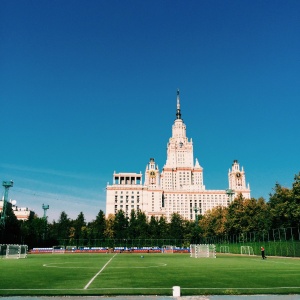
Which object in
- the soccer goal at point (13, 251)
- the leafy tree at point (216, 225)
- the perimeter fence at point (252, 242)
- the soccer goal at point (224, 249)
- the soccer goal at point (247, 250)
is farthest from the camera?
the leafy tree at point (216, 225)

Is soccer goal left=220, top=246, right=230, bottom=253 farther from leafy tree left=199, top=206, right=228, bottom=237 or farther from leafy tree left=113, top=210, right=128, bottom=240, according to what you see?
Result: leafy tree left=113, top=210, right=128, bottom=240

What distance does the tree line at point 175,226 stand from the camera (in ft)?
230

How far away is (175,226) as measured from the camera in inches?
5340

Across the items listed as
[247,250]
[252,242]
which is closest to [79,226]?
[247,250]

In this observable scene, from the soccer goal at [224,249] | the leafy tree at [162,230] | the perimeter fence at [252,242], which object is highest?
the leafy tree at [162,230]

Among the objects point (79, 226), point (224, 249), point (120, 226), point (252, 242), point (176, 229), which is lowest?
point (224, 249)

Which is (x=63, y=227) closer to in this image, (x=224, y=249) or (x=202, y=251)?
(x=224, y=249)

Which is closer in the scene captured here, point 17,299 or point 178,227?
point 17,299

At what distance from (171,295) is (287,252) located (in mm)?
45058

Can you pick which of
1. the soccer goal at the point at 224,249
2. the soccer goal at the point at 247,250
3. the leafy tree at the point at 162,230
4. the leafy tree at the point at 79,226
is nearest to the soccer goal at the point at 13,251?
the soccer goal at the point at 247,250

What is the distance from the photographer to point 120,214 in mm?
149500

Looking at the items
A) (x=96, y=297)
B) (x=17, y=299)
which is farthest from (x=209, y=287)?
(x=17, y=299)

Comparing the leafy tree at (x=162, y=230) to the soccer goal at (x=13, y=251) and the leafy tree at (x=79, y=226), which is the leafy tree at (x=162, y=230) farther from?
the soccer goal at (x=13, y=251)

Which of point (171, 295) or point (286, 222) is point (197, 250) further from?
point (171, 295)
